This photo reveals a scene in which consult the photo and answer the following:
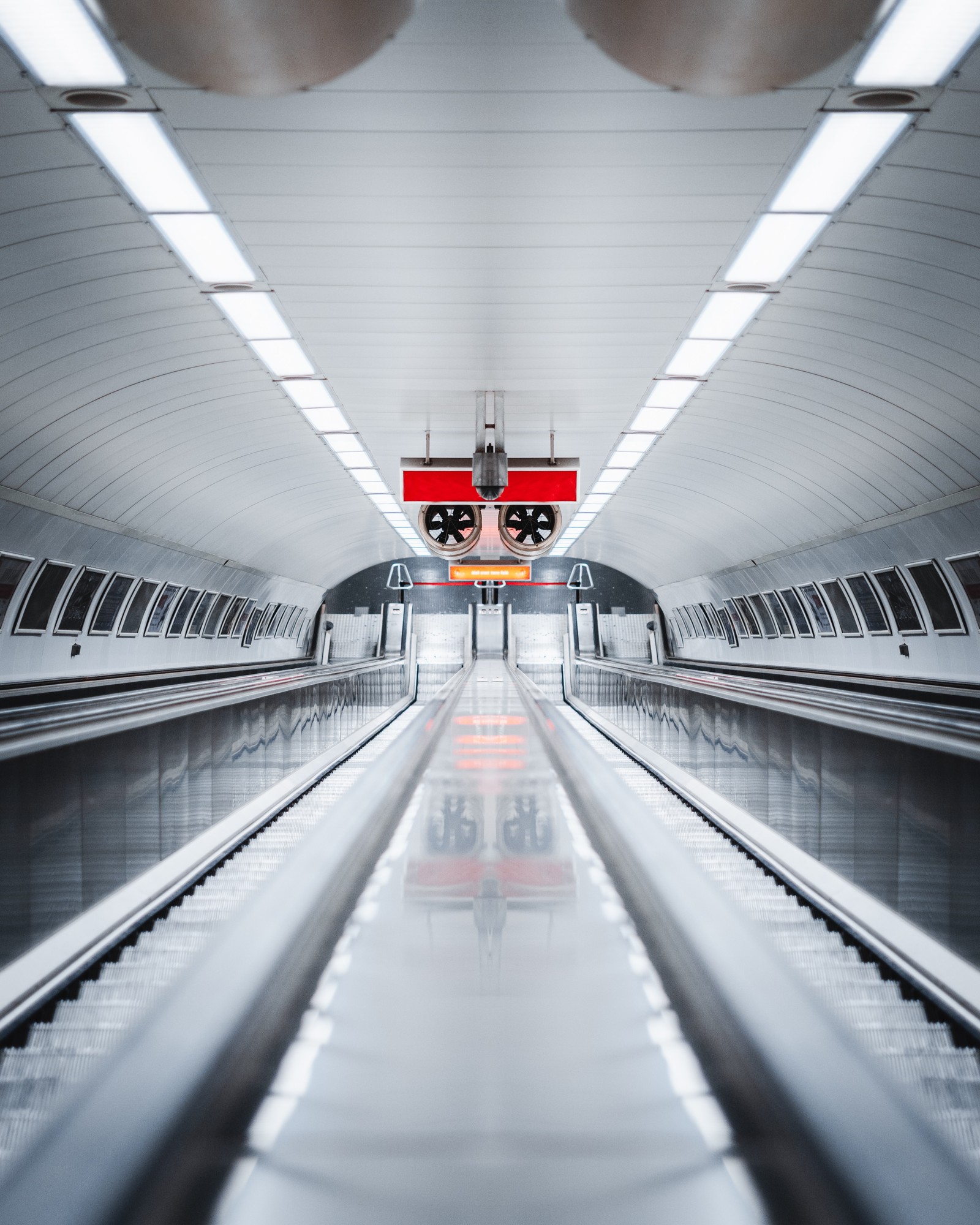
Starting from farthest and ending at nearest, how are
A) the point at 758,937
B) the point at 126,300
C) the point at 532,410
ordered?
the point at 532,410, the point at 126,300, the point at 758,937

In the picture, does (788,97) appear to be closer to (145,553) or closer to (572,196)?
(572,196)

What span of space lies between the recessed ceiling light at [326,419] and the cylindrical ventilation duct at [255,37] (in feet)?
33.7

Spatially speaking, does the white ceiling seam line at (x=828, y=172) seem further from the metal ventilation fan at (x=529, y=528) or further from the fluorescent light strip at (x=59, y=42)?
the metal ventilation fan at (x=529, y=528)

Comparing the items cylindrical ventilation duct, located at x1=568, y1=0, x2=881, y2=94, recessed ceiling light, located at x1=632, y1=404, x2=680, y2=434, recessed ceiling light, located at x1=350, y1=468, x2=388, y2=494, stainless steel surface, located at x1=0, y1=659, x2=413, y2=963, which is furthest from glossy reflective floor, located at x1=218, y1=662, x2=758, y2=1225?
recessed ceiling light, located at x1=350, y1=468, x2=388, y2=494

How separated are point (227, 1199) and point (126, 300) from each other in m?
7.85

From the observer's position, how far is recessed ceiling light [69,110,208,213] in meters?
5.43

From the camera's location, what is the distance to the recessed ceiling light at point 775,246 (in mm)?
6824

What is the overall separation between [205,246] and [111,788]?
4.91 metres

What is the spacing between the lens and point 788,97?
17.1ft

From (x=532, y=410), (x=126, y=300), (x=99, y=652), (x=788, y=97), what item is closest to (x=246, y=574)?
(x=99, y=652)

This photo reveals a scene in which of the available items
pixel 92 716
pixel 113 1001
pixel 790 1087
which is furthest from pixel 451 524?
pixel 790 1087

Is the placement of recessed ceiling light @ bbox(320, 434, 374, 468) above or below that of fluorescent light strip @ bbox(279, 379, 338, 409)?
above

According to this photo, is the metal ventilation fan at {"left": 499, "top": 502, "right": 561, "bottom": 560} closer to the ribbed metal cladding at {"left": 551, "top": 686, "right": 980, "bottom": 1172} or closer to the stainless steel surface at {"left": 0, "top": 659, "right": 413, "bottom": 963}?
the stainless steel surface at {"left": 0, "top": 659, "right": 413, "bottom": 963}

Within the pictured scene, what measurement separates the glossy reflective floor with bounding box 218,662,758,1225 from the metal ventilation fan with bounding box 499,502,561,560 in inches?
434
